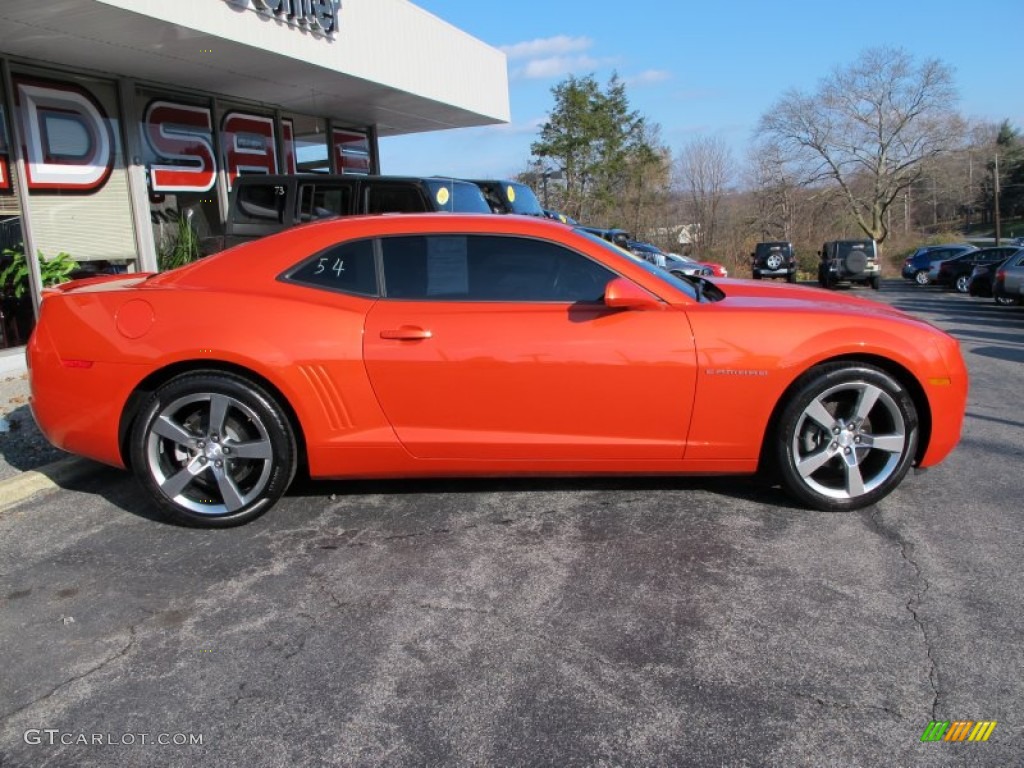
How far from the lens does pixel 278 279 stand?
12.7 ft

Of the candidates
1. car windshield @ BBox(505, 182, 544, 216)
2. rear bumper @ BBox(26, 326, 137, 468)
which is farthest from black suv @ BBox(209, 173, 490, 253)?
rear bumper @ BBox(26, 326, 137, 468)

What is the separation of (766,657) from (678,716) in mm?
485

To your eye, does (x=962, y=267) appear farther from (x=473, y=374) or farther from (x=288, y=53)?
(x=473, y=374)

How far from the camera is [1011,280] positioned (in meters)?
16.5

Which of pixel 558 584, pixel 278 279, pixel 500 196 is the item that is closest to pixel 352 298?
pixel 278 279

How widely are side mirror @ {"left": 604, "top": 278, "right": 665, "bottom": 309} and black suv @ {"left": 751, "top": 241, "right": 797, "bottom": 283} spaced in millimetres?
27838

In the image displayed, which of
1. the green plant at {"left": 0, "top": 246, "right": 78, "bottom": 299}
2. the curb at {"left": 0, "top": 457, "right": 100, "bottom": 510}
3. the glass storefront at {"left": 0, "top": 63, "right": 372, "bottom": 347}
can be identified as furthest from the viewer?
the glass storefront at {"left": 0, "top": 63, "right": 372, "bottom": 347}

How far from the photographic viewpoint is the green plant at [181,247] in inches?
440

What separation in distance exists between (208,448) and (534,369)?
66.6 inches

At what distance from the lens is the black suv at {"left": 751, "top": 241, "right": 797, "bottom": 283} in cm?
2986

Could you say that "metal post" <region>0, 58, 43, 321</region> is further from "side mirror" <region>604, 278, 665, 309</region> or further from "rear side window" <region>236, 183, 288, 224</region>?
"side mirror" <region>604, 278, 665, 309</region>

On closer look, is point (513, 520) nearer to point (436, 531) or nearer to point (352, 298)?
point (436, 531)

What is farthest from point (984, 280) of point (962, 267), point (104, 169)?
point (104, 169)

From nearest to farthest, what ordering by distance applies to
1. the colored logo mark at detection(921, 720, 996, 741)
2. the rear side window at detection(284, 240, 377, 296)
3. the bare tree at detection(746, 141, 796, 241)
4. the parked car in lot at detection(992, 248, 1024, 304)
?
the colored logo mark at detection(921, 720, 996, 741) → the rear side window at detection(284, 240, 377, 296) → the parked car in lot at detection(992, 248, 1024, 304) → the bare tree at detection(746, 141, 796, 241)
